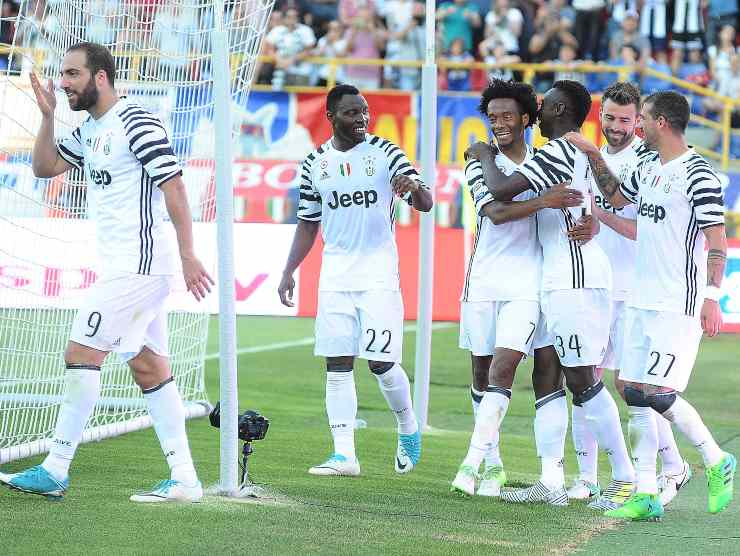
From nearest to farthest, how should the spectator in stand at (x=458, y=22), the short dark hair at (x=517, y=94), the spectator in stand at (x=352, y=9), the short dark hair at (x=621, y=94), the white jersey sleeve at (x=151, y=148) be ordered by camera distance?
1. the white jersey sleeve at (x=151, y=148)
2. the short dark hair at (x=517, y=94)
3. the short dark hair at (x=621, y=94)
4. the spectator in stand at (x=458, y=22)
5. the spectator in stand at (x=352, y=9)

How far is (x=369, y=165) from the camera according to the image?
7605 millimetres

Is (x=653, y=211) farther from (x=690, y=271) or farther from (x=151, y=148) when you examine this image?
(x=151, y=148)

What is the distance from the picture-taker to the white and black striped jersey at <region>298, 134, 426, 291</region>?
7.61m

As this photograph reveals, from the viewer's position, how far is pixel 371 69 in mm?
20391

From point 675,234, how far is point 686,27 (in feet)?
49.0

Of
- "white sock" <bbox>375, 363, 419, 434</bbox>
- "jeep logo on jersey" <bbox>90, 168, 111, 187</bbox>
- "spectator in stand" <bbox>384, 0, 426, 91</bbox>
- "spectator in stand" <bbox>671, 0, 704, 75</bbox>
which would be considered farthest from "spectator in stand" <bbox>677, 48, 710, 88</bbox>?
"jeep logo on jersey" <bbox>90, 168, 111, 187</bbox>

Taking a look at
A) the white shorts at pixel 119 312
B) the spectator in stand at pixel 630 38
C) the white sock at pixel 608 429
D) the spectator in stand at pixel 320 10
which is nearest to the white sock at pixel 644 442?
the white sock at pixel 608 429

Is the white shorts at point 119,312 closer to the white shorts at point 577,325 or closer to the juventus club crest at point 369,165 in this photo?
the juventus club crest at point 369,165

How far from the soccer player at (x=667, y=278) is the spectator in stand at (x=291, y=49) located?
44.5ft

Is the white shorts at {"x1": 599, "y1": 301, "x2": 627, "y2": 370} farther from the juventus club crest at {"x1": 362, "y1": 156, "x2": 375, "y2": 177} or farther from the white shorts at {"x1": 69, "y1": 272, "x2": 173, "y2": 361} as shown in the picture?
the white shorts at {"x1": 69, "y1": 272, "x2": 173, "y2": 361}

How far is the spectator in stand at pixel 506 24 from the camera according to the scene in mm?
20250

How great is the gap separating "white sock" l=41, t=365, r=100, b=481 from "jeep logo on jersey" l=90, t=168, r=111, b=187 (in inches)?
31.5

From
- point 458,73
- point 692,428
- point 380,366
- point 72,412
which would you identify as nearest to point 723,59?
point 458,73

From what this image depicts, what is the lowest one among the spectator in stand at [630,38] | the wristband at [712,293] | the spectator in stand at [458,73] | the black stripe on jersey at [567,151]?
the wristband at [712,293]
